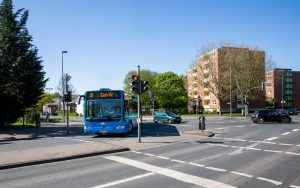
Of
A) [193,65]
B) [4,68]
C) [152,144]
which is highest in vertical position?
[193,65]

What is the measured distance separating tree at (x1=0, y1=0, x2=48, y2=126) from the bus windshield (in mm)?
12338

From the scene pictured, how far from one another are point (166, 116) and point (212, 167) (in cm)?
3307

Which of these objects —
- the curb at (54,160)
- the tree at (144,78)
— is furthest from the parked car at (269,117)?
the tree at (144,78)

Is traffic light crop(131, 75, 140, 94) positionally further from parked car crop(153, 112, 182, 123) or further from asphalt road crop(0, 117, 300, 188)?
parked car crop(153, 112, 182, 123)

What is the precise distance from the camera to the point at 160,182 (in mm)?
9250

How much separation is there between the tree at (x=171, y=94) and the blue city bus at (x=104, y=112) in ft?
245

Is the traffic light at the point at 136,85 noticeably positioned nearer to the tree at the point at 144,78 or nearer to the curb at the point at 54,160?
the curb at the point at 54,160

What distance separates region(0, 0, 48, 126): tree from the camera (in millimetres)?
31875

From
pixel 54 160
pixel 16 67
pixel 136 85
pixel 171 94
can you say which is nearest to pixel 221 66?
pixel 171 94

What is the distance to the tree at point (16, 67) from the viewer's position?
3188 cm

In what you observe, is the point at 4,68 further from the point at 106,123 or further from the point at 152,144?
the point at 152,144

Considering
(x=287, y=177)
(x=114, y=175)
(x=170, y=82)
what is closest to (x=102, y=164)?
(x=114, y=175)

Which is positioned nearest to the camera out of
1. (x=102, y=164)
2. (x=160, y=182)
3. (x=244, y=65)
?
(x=160, y=182)

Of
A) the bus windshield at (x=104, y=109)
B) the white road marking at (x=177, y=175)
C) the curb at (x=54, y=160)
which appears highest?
the bus windshield at (x=104, y=109)
